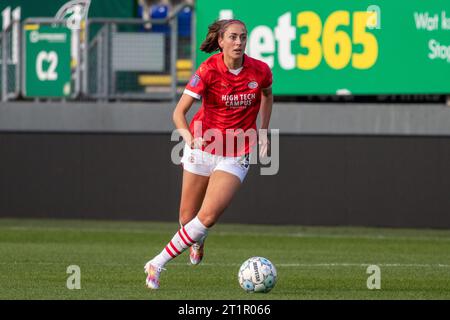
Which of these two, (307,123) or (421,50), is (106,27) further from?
(421,50)

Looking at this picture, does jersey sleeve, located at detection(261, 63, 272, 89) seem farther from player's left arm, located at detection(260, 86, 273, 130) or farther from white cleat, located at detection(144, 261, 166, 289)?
white cleat, located at detection(144, 261, 166, 289)

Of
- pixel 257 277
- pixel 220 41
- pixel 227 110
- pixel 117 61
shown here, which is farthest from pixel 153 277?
pixel 117 61

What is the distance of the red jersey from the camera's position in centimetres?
1116

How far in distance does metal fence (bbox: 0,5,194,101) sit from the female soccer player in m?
11.3

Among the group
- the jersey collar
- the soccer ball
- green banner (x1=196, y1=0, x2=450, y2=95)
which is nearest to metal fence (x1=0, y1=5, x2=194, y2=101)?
green banner (x1=196, y1=0, x2=450, y2=95)

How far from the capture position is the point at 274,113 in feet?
72.2

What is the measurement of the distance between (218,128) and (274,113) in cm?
1075

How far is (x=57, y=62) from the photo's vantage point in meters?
23.0

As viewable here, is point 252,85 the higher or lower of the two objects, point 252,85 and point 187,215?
the higher

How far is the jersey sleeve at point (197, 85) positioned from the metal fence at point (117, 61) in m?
11.6

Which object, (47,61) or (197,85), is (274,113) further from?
(197,85)
